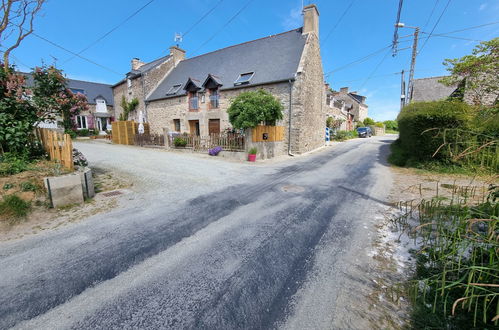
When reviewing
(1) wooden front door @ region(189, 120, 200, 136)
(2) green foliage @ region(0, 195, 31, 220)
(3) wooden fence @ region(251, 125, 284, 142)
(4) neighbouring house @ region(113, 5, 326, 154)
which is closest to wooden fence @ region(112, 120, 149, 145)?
(4) neighbouring house @ region(113, 5, 326, 154)

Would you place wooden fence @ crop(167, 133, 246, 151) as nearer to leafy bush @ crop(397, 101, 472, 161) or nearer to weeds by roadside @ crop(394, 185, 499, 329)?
leafy bush @ crop(397, 101, 472, 161)

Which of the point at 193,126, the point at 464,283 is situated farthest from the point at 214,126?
the point at 464,283

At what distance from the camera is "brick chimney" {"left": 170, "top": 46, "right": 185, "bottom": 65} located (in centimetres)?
2414

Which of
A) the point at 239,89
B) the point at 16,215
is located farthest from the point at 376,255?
the point at 239,89

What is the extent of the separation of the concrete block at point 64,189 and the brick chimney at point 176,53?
77.3 feet

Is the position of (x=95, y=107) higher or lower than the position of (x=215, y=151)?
higher

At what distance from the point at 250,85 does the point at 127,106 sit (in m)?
16.5

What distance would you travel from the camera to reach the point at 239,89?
50.9ft

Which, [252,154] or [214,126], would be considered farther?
[214,126]

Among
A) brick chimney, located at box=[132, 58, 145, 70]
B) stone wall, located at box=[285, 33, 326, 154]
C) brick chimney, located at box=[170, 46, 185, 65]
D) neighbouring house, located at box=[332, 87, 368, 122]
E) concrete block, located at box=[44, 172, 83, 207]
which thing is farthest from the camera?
neighbouring house, located at box=[332, 87, 368, 122]

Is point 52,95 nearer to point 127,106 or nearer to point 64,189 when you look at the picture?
point 64,189

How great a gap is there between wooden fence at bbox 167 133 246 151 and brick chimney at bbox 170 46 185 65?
1370cm

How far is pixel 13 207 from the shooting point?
398cm

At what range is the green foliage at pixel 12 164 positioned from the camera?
4809 millimetres
